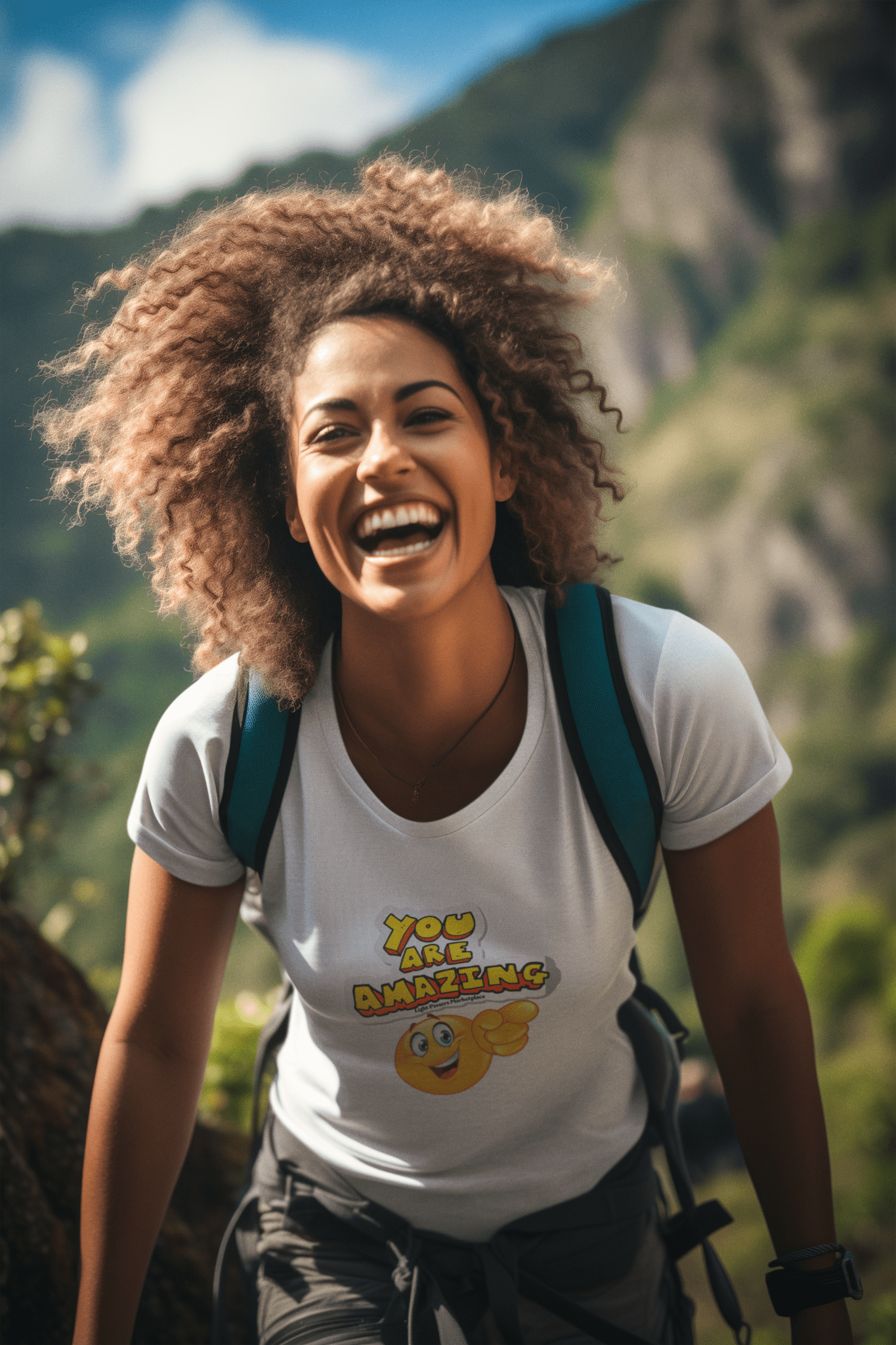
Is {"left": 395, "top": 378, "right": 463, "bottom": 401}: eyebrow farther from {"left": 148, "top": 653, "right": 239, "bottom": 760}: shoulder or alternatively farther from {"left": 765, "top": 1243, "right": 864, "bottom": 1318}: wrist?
{"left": 765, "top": 1243, "right": 864, "bottom": 1318}: wrist

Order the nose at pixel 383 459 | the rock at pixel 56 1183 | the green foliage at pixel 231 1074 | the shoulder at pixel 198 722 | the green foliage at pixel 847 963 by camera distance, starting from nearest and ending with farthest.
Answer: the nose at pixel 383 459, the shoulder at pixel 198 722, the rock at pixel 56 1183, the green foliage at pixel 231 1074, the green foliage at pixel 847 963

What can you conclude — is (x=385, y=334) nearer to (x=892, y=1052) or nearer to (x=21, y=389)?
(x=892, y=1052)

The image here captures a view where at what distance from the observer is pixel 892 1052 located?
451 centimetres

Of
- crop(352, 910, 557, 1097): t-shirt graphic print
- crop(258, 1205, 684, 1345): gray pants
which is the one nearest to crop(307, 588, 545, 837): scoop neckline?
crop(352, 910, 557, 1097): t-shirt graphic print

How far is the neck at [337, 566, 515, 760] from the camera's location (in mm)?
1134

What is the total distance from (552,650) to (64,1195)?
1.09 metres

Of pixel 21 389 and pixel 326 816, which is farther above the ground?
pixel 21 389

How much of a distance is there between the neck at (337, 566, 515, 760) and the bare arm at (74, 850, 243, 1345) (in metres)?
0.29

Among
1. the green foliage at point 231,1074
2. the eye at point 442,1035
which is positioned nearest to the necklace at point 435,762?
the eye at point 442,1035

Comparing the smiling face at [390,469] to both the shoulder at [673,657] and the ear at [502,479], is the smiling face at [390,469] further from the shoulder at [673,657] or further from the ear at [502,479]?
the shoulder at [673,657]

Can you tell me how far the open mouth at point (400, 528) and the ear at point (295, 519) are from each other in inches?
5.9

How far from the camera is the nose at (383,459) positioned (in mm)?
1017

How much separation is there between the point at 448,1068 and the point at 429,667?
472 millimetres

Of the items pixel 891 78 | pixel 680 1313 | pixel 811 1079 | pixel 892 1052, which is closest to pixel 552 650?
pixel 811 1079
